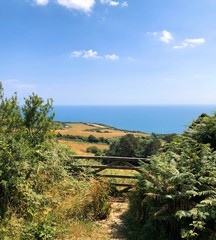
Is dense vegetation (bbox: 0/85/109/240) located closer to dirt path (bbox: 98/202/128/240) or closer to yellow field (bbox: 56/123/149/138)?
dirt path (bbox: 98/202/128/240)

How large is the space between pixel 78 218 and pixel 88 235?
725 mm

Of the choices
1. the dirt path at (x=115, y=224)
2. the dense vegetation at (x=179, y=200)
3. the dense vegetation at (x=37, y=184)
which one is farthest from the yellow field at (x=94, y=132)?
the dense vegetation at (x=179, y=200)

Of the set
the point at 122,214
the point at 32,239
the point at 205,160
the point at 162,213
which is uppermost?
the point at 205,160

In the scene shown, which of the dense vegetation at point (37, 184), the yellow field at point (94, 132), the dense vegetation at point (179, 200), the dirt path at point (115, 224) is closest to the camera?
the dense vegetation at point (179, 200)

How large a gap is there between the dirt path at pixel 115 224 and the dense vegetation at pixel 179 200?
11.4 inches

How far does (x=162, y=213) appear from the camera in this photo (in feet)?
16.7

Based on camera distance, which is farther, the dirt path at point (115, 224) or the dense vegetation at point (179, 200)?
the dirt path at point (115, 224)

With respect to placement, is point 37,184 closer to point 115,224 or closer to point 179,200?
point 115,224

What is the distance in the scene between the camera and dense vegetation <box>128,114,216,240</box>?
181 inches

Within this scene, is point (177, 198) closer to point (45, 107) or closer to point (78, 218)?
point (78, 218)

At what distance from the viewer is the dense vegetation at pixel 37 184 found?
5.50 meters

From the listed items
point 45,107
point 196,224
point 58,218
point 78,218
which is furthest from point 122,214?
point 45,107

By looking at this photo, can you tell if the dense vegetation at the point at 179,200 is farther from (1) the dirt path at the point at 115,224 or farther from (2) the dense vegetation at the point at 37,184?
(2) the dense vegetation at the point at 37,184

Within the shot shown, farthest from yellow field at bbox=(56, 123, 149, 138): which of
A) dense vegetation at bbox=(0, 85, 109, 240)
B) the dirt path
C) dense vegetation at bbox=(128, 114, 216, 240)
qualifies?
dense vegetation at bbox=(128, 114, 216, 240)
